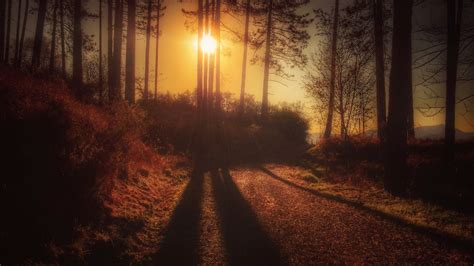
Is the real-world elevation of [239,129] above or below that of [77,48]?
below

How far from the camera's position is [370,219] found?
7.84 metres

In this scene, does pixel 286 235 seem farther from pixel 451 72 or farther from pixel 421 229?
pixel 451 72

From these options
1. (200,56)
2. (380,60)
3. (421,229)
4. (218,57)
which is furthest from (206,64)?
(421,229)

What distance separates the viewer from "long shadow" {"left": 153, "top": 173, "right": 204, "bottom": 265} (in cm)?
586

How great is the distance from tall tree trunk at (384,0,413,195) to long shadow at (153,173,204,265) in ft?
21.6

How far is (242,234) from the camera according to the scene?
7066mm

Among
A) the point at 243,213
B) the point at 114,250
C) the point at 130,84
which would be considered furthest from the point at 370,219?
the point at 130,84

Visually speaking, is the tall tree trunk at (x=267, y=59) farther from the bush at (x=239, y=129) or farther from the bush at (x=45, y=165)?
the bush at (x=45, y=165)

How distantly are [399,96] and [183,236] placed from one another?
8043 millimetres

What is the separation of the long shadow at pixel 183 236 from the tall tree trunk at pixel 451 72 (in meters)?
→ 11.0

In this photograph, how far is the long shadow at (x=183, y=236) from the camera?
19.2 feet

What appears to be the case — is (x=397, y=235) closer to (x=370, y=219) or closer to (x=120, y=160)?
(x=370, y=219)

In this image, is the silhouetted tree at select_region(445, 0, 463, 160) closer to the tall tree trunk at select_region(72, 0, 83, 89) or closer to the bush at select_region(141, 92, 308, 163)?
the bush at select_region(141, 92, 308, 163)

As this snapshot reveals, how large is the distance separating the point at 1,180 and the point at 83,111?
4056 millimetres
